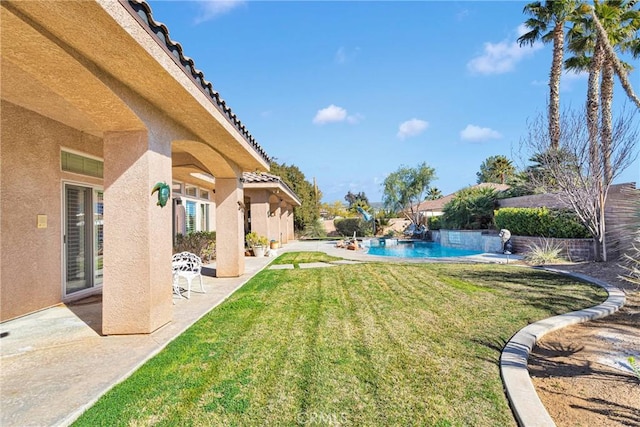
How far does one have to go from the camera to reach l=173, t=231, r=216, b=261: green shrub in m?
15.5

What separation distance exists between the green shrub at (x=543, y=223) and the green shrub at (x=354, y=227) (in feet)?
69.2

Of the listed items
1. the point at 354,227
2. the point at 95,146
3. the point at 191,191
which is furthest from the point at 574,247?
the point at 354,227

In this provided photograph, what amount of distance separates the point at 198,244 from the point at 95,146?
748 centimetres

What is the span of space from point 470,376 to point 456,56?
15.8 metres

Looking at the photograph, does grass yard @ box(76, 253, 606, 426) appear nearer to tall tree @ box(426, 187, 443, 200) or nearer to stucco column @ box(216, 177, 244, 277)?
stucco column @ box(216, 177, 244, 277)

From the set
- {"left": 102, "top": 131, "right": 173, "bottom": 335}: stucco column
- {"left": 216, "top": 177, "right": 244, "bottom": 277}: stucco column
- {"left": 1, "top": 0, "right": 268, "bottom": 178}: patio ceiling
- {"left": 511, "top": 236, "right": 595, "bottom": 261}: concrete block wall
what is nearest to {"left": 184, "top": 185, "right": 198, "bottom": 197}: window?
{"left": 216, "top": 177, "right": 244, "bottom": 277}: stucco column

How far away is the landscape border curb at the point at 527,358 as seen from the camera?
3.48 meters

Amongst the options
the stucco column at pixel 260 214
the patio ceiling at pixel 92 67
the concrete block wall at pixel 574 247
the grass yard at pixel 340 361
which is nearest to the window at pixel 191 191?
the stucco column at pixel 260 214

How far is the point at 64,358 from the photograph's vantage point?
506 cm

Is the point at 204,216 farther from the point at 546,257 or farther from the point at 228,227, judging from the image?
the point at 546,257

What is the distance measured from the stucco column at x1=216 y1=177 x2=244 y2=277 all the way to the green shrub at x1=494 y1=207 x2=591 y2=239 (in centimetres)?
1553

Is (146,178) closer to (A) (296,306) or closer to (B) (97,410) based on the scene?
(B) (97,410)

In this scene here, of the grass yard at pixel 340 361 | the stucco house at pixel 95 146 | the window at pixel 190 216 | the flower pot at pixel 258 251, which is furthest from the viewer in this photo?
the flower pot at pixel 258 251

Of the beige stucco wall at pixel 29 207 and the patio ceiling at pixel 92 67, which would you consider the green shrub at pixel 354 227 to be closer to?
the patio ceiling at pixel 92 67
